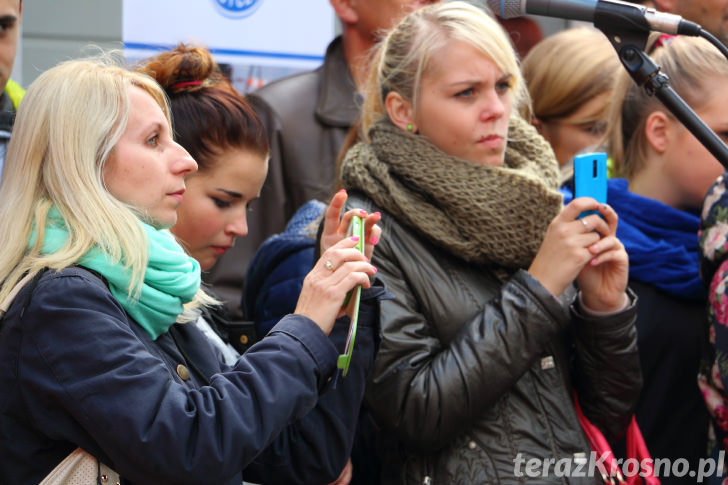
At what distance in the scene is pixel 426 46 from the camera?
8.80ft

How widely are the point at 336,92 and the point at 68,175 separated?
2.09 metres

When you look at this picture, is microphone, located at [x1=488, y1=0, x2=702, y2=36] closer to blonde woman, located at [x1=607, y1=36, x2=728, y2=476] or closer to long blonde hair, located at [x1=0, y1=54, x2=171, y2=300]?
blonde woman, located at [x1=607, y1=36, x2=728, y2=476]

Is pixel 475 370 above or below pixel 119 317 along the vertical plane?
below

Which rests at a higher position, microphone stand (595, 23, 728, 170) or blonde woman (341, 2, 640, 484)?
microphone stand (595, 23, 728, 170)

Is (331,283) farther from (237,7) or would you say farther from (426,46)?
(237,7)

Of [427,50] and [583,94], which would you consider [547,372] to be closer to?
[427,50]

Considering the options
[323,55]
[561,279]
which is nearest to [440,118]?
[561,279]

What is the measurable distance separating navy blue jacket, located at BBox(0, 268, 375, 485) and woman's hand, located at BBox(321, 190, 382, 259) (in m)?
0.39

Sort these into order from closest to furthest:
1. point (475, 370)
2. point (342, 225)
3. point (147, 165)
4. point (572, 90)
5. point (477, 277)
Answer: point (147, 165), point (342, 225), point (475, 370), point (477, 277), point (572, 90)

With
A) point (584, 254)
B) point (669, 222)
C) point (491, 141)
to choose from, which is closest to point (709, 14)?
point (669, 222)

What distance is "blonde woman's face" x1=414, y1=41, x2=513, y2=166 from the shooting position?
262 cm

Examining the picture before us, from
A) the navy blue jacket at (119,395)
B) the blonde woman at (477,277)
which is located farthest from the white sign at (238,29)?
the navy blue jacket at (119,395)

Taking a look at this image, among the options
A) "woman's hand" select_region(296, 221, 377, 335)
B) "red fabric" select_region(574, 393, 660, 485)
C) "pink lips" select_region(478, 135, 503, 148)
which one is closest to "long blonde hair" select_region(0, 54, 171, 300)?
"woman's hand" select_region(296, 221, 377, 335)

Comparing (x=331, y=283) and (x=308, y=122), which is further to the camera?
(x=308, y=122)
